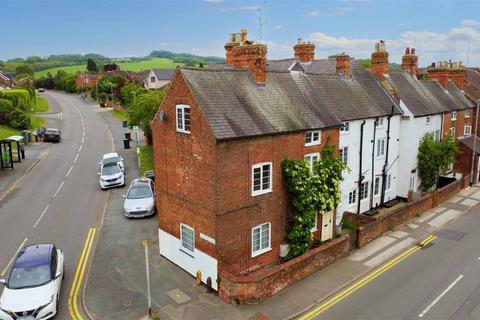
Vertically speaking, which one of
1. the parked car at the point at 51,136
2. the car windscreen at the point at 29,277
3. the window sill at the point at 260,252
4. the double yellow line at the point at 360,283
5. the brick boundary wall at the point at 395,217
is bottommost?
the double yellow line at the point at 360,283

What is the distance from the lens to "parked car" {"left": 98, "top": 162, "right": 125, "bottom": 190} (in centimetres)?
2933

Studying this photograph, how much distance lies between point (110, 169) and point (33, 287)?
17132 millimetres

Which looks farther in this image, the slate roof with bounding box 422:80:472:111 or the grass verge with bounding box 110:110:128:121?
the grass verge with bounding box 110:110:128:121

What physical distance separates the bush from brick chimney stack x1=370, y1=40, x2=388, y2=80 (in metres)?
42.7

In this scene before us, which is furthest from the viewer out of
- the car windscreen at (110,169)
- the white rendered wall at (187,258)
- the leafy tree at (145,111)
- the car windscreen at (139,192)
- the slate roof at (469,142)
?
the leafy tree at (145,111)

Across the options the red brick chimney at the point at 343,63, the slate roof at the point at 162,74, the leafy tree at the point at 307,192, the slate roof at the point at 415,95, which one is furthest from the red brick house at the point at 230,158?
the slate roof at the point at 162,74

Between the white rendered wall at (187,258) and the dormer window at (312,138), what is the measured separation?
295 inches

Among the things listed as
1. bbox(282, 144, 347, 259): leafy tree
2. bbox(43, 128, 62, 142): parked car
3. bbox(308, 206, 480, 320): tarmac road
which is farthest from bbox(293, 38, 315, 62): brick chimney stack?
bbox(43, 128, 62, 142): parked car

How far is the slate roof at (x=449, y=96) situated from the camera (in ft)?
110

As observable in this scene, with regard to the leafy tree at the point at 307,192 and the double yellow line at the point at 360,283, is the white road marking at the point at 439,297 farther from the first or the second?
the leafy tree at the point at 307,192

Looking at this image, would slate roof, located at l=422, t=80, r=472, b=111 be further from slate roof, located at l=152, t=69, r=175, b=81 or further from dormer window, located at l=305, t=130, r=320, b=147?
slate roof, located at l=152, t=69, r=175, b=81

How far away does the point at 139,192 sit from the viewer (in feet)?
84.0

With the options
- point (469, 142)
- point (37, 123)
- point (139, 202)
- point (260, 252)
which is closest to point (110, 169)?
point (139, 202)

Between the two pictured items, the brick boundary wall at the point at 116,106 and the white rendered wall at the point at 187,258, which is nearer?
the white rendered wall at the point at 187,258
